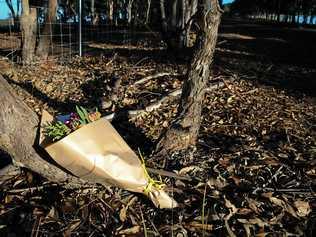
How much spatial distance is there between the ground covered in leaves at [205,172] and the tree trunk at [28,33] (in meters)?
1.88

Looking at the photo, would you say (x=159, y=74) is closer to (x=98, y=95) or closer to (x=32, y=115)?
(x=98, y=95)

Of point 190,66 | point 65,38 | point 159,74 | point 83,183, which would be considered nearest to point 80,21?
point 65,38

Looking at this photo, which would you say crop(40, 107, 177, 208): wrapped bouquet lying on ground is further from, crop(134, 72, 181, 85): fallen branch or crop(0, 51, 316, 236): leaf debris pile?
crop(134, 72, 181, 85): fallen branch

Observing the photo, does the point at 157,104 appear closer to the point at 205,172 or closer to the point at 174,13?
the point at 205,172

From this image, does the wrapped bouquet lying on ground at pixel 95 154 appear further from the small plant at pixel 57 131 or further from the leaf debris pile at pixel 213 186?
the leaf debris pile at pixel 213 186

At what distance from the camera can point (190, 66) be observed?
3779 millimetres

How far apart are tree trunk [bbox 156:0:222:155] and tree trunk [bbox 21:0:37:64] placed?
206 inches

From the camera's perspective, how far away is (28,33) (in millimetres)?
8234

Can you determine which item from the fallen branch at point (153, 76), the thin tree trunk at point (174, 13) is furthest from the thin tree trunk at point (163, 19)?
the fallen branch at point (153, 76)

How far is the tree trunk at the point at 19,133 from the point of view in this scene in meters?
2.92

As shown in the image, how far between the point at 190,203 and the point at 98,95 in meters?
3.31

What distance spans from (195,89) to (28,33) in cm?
550

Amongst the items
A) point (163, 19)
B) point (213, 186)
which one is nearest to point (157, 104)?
point (213, 186)

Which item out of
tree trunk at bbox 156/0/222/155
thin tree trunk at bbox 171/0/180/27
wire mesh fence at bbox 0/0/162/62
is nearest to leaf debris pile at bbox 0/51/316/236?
tree trunk at bbox 156/0/222/155
